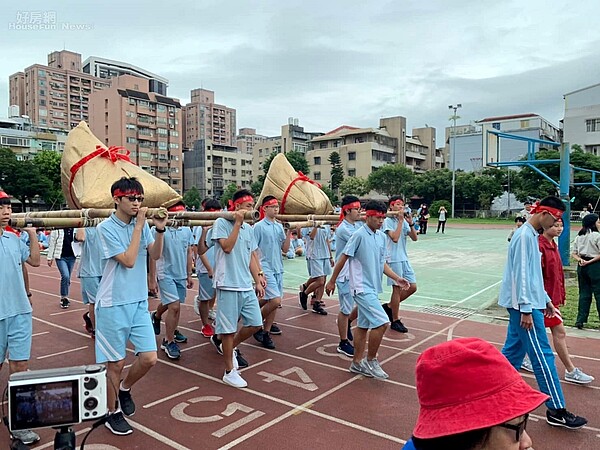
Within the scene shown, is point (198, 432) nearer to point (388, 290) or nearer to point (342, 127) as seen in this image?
point (388, 290)

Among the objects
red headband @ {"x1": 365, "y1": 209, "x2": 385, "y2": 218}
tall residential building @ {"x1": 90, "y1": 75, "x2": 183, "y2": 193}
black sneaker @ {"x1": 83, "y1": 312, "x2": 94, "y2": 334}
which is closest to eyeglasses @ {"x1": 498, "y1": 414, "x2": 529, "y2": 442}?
red headband @ {"x1": 365, "y1": 209, "x2": 385, "y2": 218}

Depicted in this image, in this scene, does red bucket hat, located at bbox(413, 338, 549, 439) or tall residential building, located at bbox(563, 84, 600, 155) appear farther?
tall residential building, located at bbox(563, 84, 600, 155)

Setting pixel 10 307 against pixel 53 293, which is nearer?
pixel 10 307

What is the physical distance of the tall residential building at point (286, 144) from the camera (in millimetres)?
71375

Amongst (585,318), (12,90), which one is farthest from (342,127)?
(585,318)

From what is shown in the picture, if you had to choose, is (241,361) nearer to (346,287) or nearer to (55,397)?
(346,287)

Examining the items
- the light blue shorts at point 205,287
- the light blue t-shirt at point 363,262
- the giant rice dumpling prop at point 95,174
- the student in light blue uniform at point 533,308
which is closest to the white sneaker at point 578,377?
the student in light blue uniform at point 533,308

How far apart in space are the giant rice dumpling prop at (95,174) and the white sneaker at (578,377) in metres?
4.56

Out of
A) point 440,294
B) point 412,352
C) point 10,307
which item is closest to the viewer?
point 10,307

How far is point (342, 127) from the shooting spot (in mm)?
70250

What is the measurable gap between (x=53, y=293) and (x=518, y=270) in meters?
9.62

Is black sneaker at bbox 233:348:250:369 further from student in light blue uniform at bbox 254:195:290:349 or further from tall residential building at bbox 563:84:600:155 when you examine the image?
tall residential building at bbox 563:84:600:155

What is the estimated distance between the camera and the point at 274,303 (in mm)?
6273

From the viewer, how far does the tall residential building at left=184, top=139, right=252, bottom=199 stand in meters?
71.4
